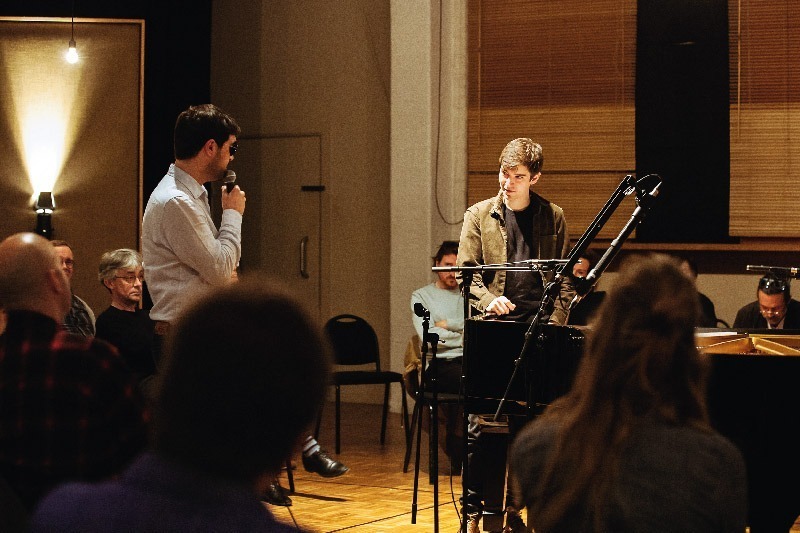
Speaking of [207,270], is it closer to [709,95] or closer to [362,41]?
[709,95]

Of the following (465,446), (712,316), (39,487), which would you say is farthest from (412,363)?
(39,487)

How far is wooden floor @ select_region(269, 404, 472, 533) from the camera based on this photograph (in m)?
4.76

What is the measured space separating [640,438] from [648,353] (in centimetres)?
14

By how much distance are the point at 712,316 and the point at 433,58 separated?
3.03m

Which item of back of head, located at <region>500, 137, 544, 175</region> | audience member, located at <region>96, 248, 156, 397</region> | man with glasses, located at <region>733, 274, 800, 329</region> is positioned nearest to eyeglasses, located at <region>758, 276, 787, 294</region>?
man with glasses, located at <region>733, 274, 800, 329</region>

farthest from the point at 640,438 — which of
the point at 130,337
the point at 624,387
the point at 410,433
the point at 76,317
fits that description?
the point at 410,433

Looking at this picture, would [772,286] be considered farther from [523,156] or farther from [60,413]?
[60,413]

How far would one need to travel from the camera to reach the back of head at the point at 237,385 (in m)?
1.04

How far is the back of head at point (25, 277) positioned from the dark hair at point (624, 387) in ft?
3.84

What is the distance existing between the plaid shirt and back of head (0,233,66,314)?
7 centimetres

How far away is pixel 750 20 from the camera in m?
7.47

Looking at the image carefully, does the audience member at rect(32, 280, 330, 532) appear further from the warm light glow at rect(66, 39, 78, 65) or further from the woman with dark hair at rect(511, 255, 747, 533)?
the warm light glow at rect(66, 39, 78, 65)

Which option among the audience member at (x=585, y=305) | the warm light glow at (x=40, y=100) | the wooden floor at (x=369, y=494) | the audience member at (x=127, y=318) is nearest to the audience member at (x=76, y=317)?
the audience member at (x=127, y=318)

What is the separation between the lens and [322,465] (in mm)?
4414
